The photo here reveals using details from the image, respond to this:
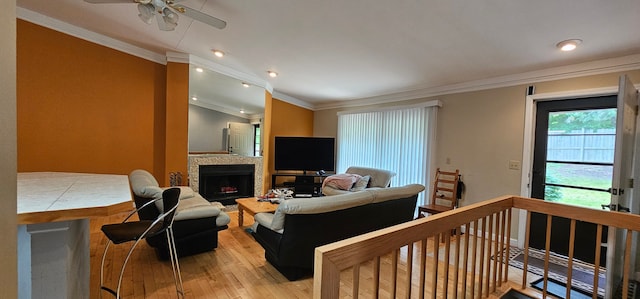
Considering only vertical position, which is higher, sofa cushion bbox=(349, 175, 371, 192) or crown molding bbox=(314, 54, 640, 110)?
crown molding bbox=(314, 54, 640, 110)

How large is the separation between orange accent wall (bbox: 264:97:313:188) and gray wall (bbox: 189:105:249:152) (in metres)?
0.97

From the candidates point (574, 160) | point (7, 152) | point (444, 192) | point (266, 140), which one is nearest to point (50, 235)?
point (7, 152)

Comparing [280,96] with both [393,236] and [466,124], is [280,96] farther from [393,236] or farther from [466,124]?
[393,236]

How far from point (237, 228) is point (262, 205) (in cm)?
67

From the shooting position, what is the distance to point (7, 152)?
48cm

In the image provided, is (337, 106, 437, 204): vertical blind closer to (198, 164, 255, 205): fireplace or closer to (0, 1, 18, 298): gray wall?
(198, 164, 255, 205): fireplace

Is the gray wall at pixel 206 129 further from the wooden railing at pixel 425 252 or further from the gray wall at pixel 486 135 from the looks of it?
the gray wall at pixel 486 135

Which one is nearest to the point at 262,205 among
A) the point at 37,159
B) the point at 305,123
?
the point at 37,159

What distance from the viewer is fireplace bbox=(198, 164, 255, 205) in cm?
439

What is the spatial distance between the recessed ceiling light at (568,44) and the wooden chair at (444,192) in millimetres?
1905

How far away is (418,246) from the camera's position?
330 centimetres

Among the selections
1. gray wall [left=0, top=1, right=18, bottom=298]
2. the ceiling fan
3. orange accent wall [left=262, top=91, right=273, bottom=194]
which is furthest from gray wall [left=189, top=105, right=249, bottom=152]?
gray wall [left=0, top=1, right=18, bottom=298]

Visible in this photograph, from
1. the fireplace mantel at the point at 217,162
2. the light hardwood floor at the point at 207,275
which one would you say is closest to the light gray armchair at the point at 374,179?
the fireplace mantel at the point at 217,162

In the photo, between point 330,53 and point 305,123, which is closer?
point 330,53
